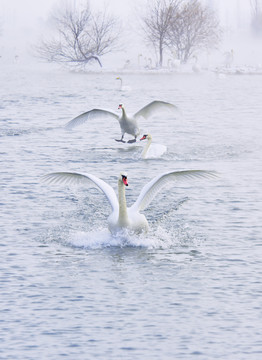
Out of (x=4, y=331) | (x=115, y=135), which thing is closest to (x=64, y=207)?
(x=4, y=331)

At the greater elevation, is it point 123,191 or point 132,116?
point 132,116

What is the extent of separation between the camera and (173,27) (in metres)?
78.5

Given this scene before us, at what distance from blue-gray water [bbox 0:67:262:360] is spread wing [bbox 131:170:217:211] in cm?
58

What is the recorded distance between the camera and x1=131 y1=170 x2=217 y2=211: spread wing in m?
13.8

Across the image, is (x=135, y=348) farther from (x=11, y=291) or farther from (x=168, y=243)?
(x=168, y=243)

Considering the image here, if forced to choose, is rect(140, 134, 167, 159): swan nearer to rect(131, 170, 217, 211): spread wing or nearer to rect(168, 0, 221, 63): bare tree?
rect(131, 170, 217, 211): spread wing

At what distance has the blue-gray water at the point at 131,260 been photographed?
1020 centimetres

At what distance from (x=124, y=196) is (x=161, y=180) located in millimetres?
866

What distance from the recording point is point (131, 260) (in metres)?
13.1

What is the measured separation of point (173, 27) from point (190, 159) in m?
56.9

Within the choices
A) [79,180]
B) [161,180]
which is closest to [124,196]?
[161,180]

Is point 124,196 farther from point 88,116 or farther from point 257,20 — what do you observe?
point 257,20

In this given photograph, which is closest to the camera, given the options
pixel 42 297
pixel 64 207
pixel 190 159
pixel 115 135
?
pixel 42 297

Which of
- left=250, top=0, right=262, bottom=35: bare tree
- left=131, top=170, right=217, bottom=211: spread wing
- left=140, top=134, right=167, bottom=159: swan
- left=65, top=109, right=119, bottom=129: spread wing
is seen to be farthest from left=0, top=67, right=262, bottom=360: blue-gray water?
left=250, top=0, right=262, bottom=35: bare tree
